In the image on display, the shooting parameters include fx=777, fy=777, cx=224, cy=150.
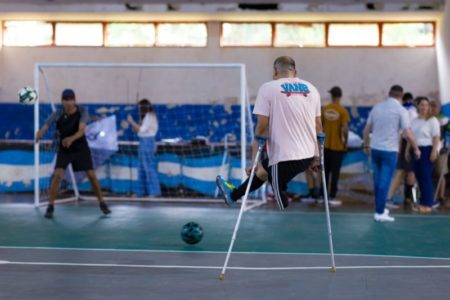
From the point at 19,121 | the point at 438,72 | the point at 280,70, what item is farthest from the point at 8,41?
the point at 280,70

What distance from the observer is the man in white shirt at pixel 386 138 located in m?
11.3

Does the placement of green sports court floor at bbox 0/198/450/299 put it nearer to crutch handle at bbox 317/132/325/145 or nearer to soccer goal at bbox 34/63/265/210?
crutch handle at bbox 317/132/325/145

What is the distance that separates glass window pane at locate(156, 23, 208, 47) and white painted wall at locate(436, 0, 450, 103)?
18.3 ft

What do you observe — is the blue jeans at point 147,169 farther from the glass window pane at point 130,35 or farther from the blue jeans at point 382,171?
the blue jeans at point 382,171

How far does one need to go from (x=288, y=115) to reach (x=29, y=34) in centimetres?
1382

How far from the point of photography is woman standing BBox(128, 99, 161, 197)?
50.8 feet

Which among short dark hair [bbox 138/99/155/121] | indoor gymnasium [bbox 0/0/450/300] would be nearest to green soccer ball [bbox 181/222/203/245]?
indoor gymnasium [bbox 0/0/450/300]

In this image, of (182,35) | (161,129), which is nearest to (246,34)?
(182,35)

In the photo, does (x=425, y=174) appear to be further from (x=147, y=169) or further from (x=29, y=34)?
(x=29, y=34)

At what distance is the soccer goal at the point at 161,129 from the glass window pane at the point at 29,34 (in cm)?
104

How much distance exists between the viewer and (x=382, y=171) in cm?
1138

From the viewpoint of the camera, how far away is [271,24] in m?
19.0

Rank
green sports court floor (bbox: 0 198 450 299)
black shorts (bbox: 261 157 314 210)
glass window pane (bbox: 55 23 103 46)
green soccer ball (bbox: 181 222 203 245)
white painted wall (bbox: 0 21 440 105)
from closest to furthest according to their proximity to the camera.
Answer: green sports court floor (bbox: 0 198 450 299) → black shorts (bbox: 261 157 314 210) → green soccer ball (bbox: 181 222 203 245) → white painted wall (bbox: 0 21 440 105) → glass window pane (bbox: 55 23 103 46)

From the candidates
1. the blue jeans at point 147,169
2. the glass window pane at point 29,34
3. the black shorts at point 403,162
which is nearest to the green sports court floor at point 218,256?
the black shorts at point 403,162
